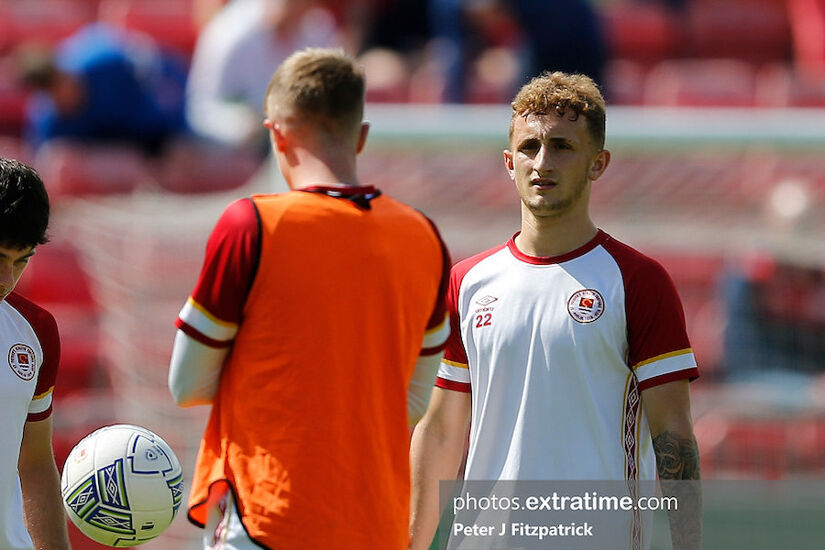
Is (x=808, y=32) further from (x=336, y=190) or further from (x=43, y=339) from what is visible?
(x=43, y=339)

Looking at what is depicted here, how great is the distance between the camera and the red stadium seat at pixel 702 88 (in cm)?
1010

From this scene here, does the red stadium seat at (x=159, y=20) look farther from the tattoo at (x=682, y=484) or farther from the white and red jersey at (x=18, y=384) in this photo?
the tattoo at (x=682, y=484)

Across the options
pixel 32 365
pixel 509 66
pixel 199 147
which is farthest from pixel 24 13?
pixel 32 365

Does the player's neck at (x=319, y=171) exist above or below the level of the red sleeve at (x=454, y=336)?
above

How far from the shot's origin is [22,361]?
132 inches

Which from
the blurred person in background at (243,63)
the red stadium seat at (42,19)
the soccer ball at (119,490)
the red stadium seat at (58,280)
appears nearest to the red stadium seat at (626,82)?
the blurred person in background at (243,63)

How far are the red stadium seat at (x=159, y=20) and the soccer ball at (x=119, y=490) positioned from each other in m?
8.18

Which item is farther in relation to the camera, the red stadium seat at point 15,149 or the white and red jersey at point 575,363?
the red stadium seat at point 15,149

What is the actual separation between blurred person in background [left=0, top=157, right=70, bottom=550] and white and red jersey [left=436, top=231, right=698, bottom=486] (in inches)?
48.2

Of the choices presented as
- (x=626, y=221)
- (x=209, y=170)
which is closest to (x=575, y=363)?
(x=626, y=221)

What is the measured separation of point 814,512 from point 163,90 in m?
5.25

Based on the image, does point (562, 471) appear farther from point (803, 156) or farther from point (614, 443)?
point (803, 156)

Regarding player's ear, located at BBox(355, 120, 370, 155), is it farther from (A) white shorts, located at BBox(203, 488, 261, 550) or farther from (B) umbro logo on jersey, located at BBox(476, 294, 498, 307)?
(A) white shorts, located at BBox(203, 488, 261, 550)

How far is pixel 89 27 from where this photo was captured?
11305 mm
